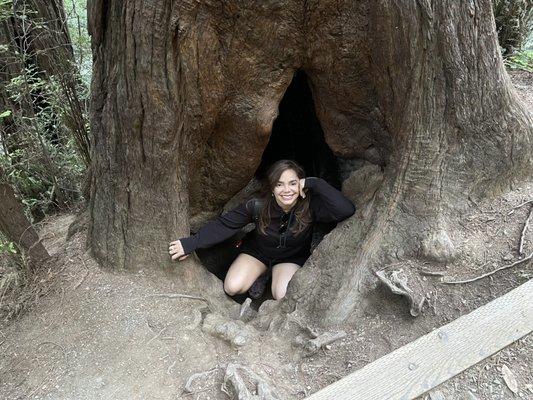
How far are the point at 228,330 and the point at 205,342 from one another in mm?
166

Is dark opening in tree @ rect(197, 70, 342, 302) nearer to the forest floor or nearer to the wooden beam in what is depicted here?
the forest floor

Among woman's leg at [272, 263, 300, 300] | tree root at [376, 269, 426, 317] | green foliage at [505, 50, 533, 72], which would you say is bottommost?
woman's leg at [272, 263, 300, 300]

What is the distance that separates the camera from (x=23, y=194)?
5320 mm

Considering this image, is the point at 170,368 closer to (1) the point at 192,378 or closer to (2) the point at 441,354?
(1) the point at 192,378

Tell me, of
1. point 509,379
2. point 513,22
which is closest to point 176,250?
point 509,379

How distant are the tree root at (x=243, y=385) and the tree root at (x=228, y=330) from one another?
0.26 m

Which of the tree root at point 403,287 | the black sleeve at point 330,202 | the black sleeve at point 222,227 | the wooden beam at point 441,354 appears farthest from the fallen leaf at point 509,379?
the black sleeve at point 222,227

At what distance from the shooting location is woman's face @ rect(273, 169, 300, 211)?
11.4 ft

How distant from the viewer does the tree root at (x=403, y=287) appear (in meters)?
2.63

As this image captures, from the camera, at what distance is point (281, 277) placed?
3.80m

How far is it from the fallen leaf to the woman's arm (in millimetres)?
2098

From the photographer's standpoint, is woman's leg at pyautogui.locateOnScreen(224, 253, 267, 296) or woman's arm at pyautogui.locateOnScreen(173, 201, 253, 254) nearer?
woman's arm at pyautogui.locateOnScreen(173, 201, 253, 254)

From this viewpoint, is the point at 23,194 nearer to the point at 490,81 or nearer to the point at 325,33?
the point at 325,33

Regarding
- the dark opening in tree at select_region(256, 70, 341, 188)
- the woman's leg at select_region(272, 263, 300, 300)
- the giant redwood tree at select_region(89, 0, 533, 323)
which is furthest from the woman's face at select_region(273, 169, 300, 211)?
the dark opening in tree at select_region(256, 70, 341, 188)
